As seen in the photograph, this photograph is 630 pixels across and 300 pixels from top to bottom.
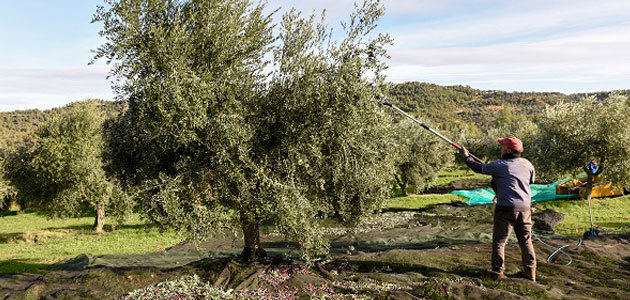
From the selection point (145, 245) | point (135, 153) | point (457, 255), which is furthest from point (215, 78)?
point (145, 245)

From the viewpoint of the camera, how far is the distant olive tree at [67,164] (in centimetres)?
2694

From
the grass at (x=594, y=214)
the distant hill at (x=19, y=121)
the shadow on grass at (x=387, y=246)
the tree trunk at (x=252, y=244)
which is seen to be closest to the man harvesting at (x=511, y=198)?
the shadow on grass at (x=387, y=246)

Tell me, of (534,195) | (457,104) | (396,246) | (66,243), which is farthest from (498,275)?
(457,104)

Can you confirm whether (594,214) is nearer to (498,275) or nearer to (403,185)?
(403,185)

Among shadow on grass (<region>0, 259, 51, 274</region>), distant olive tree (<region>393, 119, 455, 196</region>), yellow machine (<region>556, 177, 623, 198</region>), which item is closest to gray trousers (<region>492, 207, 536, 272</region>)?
shadow on grass (<region>0, 259, 51, 274</region>)

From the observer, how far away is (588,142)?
75.6 feet

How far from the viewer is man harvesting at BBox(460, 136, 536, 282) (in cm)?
880

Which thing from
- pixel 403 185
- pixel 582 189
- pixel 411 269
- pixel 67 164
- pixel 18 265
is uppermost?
pixel 67 164

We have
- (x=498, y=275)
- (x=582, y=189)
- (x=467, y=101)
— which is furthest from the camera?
(x=467, y=101)

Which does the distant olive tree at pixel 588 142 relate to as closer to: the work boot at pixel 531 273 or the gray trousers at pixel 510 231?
the work boot at pixel 531 273

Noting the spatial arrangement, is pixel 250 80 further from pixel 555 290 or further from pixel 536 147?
pixel 536 147

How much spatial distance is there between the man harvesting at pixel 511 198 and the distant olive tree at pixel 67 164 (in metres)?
25.3

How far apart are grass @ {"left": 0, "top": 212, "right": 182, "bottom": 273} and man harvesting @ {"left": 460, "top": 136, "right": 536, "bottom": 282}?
1509 cm

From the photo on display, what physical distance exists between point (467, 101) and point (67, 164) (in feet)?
476
